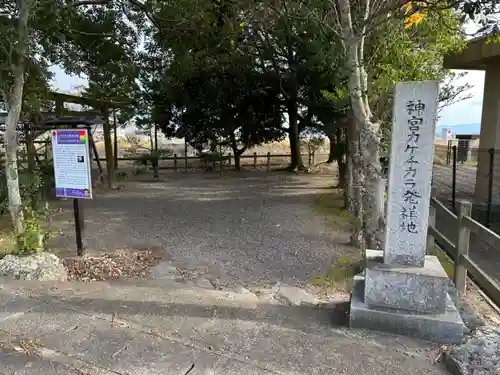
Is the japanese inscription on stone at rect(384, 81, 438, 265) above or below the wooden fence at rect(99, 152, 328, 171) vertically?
above

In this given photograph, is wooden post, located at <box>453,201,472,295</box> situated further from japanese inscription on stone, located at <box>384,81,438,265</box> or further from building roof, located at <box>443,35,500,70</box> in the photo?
building roof, located at <box>443,35,500,70</box>

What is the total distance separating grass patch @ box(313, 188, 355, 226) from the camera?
306 inches

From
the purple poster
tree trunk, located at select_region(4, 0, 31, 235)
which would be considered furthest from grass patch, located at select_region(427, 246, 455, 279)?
tree trunk, located at select_region(4, 0, 31, 235)

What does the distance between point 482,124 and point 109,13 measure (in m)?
9.32

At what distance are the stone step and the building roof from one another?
Result: 7569 millimetres

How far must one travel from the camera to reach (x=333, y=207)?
910 centimetres

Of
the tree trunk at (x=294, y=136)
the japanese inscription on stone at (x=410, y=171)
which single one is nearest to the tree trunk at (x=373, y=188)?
the japanese inscription on stone at (x=410, y=171)

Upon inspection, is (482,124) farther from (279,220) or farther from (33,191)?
(33,191)

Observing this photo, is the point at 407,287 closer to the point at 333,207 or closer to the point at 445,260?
the point at 445,260

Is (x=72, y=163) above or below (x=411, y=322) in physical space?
above

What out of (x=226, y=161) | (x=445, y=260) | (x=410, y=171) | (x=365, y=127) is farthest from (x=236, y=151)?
(x=410, y=171)

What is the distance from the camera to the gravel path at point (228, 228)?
521cm

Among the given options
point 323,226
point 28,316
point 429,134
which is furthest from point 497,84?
point 28,316

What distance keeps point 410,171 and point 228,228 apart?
4.42 metres
